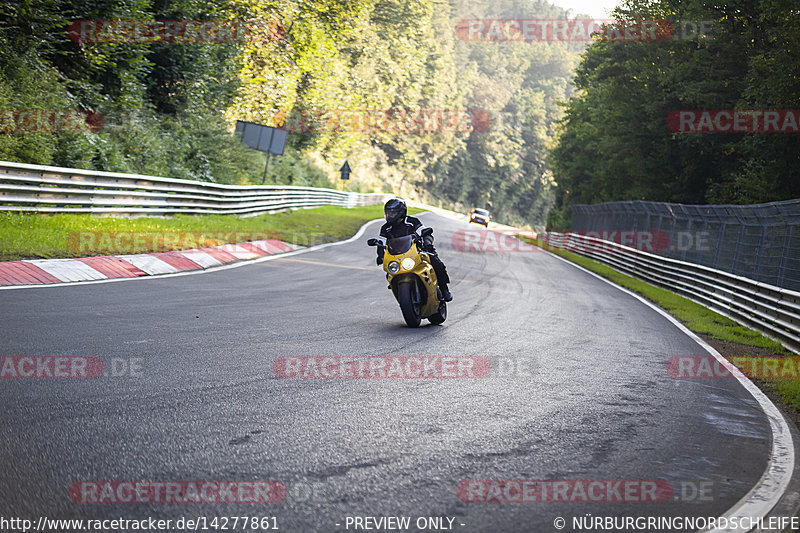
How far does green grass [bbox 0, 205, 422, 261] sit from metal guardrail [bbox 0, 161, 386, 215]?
0.78ft

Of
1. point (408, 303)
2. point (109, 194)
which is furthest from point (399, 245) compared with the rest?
point (109, 194)

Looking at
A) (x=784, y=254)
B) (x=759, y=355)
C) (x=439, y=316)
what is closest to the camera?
(x=439, y=316)

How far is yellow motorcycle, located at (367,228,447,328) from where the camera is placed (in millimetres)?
9047

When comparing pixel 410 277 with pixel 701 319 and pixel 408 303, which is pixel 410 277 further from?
pixel 701 319

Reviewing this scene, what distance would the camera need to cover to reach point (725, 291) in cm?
1538

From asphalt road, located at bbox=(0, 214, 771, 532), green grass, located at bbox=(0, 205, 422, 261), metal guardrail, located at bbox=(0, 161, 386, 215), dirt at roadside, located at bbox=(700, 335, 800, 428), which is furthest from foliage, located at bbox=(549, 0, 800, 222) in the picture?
metal guardrail, located at bbox=(0, 161, 386, 215)

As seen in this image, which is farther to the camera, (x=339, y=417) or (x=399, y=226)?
(x=399, y=226)

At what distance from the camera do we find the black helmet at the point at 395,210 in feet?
30.0

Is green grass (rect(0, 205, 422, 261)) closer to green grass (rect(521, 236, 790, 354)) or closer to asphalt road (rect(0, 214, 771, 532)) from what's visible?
asphalt road (rect(0, 214, 771, 532))

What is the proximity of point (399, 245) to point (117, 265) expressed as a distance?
5318 mm

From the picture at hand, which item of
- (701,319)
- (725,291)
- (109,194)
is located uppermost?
(109,194)

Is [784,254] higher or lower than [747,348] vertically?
higher

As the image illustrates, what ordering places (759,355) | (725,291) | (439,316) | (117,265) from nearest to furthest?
(439,316) < (759,355) < (117,265) < (725,291)

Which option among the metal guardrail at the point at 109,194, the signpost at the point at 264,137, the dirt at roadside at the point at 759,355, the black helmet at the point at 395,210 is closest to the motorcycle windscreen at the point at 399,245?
the black helmet at the point at 395,210
